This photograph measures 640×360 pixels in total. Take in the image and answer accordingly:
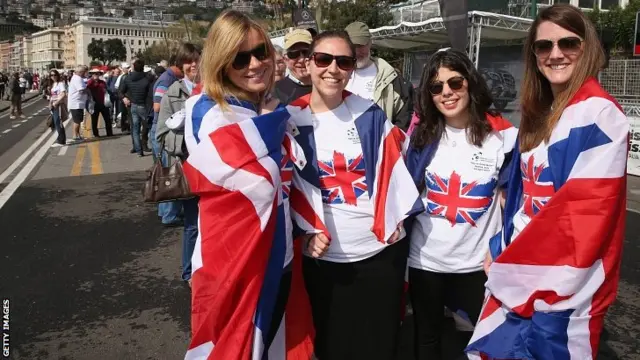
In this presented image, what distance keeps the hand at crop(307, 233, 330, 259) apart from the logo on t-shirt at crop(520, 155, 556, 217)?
816 millimetres

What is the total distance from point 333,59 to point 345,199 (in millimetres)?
610

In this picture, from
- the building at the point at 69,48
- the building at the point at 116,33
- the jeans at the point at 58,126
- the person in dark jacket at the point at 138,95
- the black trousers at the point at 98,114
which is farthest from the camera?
the building at the point at 69,48

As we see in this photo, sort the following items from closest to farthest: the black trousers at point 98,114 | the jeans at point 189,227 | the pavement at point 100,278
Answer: the pavement at point 100,278, the jeans at point 189,227, the black trousers at point 98,114

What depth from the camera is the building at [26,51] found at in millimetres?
188500

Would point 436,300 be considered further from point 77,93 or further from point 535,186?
point 77,93

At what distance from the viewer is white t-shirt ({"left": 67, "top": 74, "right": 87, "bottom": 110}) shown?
42.4 ft

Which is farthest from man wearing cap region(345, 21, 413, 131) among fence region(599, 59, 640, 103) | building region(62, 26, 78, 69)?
building region(62, 26, 78, 69)

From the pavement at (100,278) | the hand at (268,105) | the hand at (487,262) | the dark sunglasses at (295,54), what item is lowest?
the pavement at (100,278)

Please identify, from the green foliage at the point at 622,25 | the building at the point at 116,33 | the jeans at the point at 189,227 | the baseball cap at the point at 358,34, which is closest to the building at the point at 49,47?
the building at the point at 116,33

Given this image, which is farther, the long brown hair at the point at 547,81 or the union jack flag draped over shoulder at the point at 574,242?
the long brown hair at the point at 547,81

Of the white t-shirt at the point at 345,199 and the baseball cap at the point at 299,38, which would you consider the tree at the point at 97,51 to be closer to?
the baseball cap at the point at 299,38

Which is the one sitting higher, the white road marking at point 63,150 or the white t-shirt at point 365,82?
the white t-shirt at point 365,82

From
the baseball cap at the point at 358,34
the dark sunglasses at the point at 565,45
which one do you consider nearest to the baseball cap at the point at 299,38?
the baseball cap at the point at 358,34

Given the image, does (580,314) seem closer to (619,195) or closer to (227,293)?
(619,195)
